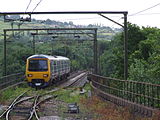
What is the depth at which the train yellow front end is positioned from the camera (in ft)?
113

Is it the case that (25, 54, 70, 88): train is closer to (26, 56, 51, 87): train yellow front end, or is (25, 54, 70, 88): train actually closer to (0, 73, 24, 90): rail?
(26, 56, 51, 87): train yellow front end

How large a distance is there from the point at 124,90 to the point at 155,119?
574 cm

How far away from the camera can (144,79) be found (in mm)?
21141

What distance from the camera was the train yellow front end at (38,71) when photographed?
113ft

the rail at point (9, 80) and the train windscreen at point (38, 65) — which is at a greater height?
the train windscreen at point (38, 65)

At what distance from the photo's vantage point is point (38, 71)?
3469cm

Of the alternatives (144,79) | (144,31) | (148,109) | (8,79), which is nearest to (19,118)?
(148,109)

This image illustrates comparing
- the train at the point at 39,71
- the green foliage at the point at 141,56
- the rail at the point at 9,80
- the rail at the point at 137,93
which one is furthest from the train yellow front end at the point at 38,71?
the rail at the point at 137,93

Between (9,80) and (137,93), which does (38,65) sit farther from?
(137,93)

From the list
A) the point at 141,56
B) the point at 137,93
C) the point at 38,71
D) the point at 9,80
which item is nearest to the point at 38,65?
the point at 38,71

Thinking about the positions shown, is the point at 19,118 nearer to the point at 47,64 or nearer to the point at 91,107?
the point at 91,107

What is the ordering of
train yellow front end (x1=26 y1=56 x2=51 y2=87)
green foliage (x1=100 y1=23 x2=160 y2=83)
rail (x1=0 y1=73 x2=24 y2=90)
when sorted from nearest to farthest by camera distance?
green foliage (x1=100 y1=23 x2=160 y2=83)
rail (x1=0 y1=73 x2=24 y2=90)
train yellow front end (x1=26 y1=56 x2=51 y2=87)

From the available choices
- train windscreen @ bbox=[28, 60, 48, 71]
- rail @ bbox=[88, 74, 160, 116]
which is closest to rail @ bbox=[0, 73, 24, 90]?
train windscreen @ bbox=[28, 60, 48, 71]

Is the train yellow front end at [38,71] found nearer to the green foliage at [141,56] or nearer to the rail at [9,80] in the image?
the rail at [9,80]
